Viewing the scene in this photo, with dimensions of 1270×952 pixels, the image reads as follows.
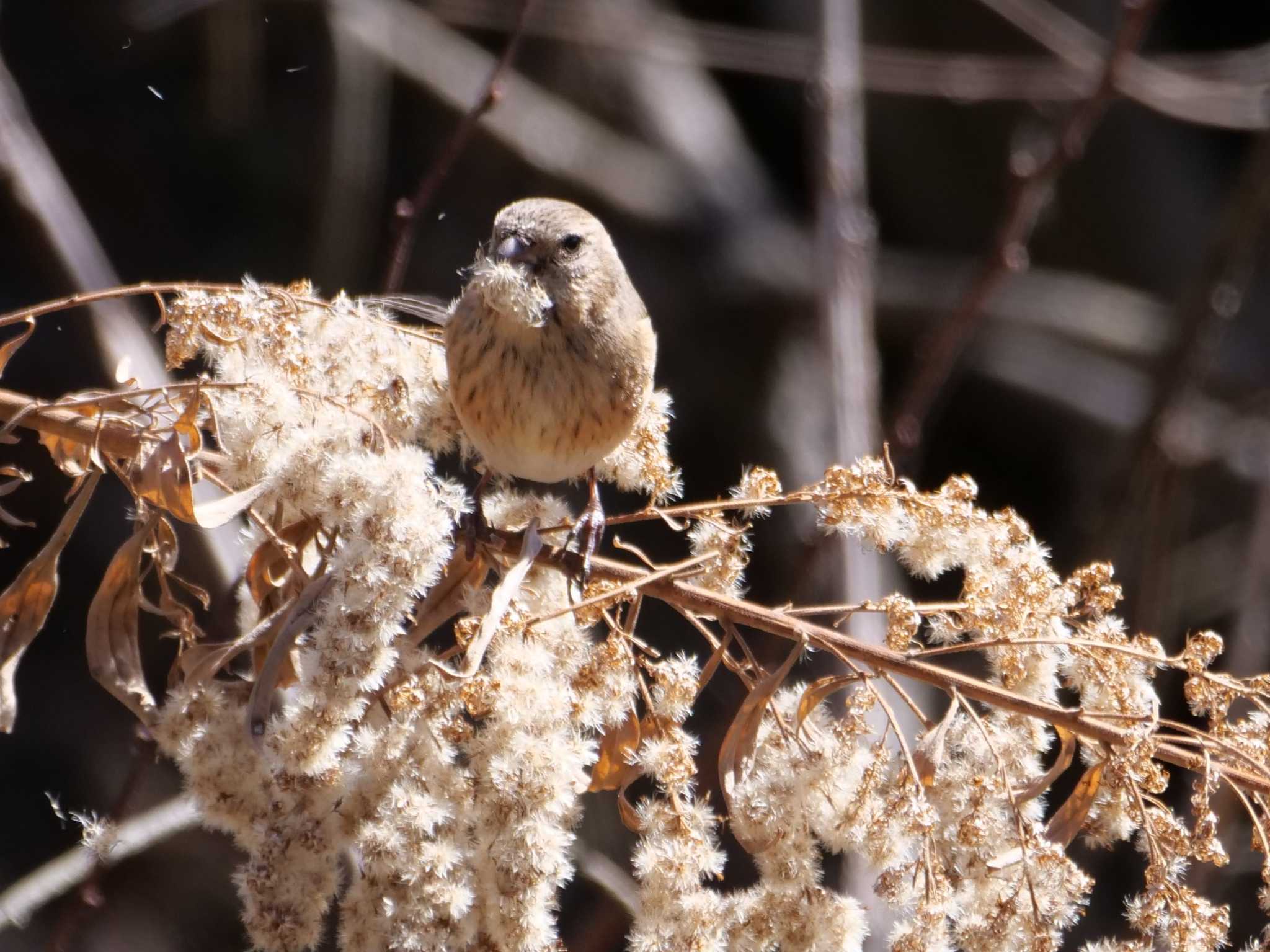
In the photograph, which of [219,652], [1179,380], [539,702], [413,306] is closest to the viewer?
[539,702]

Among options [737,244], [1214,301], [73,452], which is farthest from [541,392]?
[737,244]

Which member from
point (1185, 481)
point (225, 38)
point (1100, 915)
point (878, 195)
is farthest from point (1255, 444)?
point (225, 38)

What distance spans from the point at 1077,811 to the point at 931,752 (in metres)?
0.20

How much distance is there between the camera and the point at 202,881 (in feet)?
16.2

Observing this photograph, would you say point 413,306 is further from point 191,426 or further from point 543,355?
point 191,426

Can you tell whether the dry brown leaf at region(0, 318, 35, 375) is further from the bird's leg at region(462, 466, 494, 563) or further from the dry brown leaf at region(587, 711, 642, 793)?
the dry brown leaf at region(587, 711, 642, 793)

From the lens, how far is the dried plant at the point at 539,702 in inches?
57.7

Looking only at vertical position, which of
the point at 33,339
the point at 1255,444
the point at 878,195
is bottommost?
the point at 33,339

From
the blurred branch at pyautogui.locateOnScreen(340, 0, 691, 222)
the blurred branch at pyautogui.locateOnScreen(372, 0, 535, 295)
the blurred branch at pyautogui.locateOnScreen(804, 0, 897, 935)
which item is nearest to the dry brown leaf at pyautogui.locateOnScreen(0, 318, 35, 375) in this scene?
the blurred branch at pyautogui.locateOnScreen(372, 0, 535, 295)

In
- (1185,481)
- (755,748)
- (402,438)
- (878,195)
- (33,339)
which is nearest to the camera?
(755,748)

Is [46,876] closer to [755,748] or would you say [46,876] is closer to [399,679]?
[399,679]

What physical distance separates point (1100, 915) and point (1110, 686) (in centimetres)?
397

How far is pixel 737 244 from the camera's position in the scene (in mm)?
6156

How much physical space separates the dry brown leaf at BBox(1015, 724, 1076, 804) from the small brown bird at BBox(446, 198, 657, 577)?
87 centimetres
